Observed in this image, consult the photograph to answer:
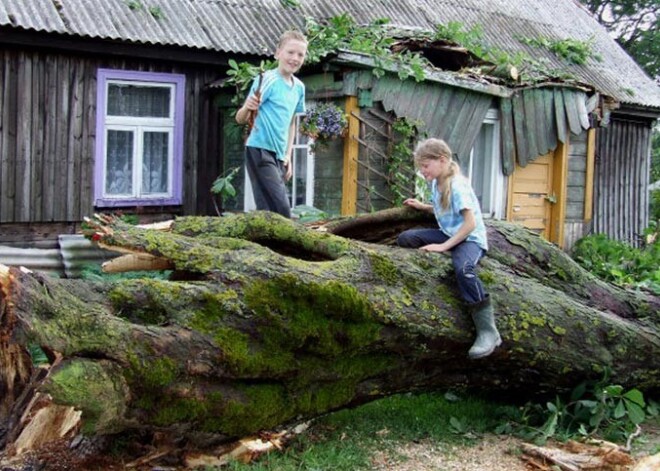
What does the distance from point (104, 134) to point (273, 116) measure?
5.51 m

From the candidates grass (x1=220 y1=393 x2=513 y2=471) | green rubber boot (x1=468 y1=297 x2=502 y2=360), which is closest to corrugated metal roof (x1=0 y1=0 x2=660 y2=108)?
grass (x1=220 y1=393 x2=513 y2=471)

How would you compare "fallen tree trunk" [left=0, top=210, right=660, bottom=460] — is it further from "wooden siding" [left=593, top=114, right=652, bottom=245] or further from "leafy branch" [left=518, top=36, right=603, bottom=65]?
"wooden siding" [left=593, top=114, right=652, bottom=245]

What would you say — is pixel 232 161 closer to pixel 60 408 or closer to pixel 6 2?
pixel 6 2

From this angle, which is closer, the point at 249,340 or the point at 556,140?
the point at 249,340

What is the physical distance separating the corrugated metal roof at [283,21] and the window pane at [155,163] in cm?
141

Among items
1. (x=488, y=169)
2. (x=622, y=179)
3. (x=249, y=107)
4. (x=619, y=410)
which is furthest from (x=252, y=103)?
(x=622, y=179)

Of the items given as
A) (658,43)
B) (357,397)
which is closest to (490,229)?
(357,397)

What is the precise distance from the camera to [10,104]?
10.1 meters

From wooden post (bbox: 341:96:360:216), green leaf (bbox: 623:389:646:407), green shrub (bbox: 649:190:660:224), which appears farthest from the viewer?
green shrub (bbox: 649:190:660:224)

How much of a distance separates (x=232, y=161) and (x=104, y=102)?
1.91m

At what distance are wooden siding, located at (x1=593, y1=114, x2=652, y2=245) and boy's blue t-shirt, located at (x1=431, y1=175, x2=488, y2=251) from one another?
1072 centimetres

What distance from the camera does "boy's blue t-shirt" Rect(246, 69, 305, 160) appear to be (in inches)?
234

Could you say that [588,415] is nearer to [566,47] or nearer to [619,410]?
[619,410]

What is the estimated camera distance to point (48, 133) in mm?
10375
